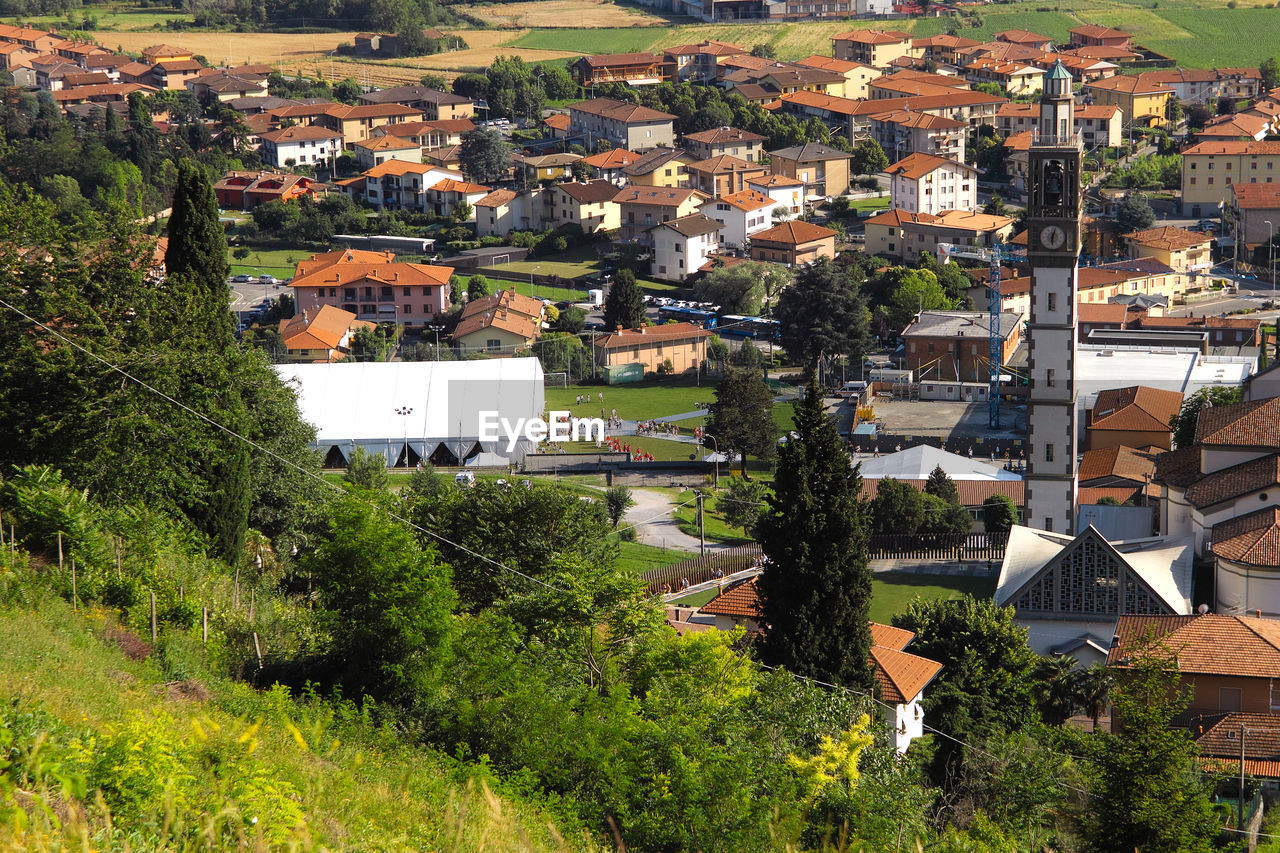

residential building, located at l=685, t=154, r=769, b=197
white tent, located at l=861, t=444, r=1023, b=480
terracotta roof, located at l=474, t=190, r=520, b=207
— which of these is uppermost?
residential building, located at l=685, t=154, r=769, b=197

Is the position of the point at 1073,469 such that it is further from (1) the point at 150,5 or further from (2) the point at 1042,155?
(1) the point at 150,5

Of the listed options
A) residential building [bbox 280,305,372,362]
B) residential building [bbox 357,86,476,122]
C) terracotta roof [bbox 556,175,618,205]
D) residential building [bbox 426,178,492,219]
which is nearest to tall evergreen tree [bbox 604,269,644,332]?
residential building [bbox 280,305,372,362]

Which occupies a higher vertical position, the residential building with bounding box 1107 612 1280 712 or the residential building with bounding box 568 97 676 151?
the residential building with bounding box 568 97 676 151

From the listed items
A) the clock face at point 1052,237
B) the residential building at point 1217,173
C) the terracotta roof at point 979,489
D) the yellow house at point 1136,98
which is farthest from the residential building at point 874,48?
the clock face at point 1052,237

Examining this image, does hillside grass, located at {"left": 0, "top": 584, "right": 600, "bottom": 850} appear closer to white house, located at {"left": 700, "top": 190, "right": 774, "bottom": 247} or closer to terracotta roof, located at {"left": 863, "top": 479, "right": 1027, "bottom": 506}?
terracotta roof, located at {"left": 863, "top": 479, "right": 1027, "bottom": 506}

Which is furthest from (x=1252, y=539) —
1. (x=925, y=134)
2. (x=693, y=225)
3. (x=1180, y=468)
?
(x=925, y=134)

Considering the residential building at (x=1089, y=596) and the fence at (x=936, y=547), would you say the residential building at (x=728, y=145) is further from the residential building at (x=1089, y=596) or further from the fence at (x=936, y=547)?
the residential building at (x=1089, y=596)
